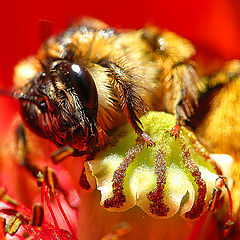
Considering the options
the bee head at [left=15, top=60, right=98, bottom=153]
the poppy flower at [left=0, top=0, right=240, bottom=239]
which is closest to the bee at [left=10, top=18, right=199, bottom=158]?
the bee head at [left=15, top=60, right=98, bottom=153]

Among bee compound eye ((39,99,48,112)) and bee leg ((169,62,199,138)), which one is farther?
bee leg ((169,62,199,138))

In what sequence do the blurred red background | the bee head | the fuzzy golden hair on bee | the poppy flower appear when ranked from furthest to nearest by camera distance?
the blurred red background
the poppy flower
the fuzzy golden hair on bee
the bee head

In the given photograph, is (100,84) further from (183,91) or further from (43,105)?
(183,91)

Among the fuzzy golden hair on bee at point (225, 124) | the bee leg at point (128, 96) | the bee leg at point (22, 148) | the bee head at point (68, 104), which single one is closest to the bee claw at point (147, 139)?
the bee leg at point (128, 96)

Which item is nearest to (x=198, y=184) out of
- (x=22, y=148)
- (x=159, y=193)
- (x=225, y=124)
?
(x=159, y=193)

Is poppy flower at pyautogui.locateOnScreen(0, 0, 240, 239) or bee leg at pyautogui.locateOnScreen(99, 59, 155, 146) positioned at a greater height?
bee leg at pyautogui.locateOnScreen(99, 59, 155, 146)

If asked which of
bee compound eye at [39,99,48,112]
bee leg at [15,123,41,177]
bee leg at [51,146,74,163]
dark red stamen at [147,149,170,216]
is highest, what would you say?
bee compound eye at [39,99,48,112]

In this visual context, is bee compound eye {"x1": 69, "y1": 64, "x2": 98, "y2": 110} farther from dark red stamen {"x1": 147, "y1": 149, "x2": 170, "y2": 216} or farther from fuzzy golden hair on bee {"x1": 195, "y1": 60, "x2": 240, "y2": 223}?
fuzzy golden hair on bee {"x1": 195, "y1": 60, "x2": 240, "y2": 223}
